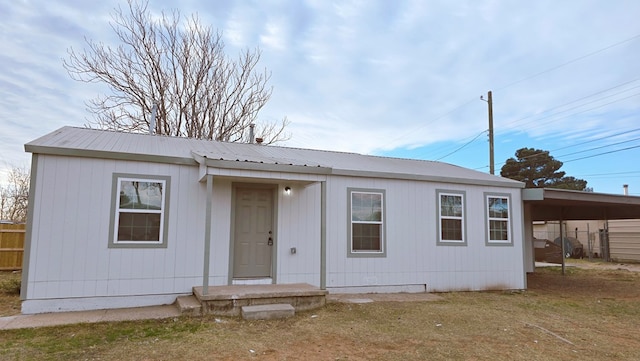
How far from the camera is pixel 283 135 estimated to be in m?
18.1

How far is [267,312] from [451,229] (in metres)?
4.91

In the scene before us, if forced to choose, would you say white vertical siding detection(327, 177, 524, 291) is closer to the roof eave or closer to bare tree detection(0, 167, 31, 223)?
the roof eave

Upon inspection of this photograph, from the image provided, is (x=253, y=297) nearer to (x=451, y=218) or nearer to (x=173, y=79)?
(x=451, y=218)

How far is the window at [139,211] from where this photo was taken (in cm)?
624

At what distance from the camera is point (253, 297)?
592 cm

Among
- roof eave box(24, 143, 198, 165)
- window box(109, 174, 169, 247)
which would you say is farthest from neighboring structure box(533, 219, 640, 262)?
window box(109, 174, 169, 247)

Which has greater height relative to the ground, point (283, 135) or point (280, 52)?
point (280, 52)

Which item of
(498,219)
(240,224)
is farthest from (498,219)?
(240,224)

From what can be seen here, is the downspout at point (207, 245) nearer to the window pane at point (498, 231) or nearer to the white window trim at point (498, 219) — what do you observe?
the white window trim at point (498, 219)

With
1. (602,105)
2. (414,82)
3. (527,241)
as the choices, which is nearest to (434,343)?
(527,241)

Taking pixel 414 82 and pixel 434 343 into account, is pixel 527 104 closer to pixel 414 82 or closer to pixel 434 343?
pixel 414 82

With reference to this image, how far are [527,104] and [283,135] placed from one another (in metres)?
11.6

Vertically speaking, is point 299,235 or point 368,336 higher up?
point 299,235

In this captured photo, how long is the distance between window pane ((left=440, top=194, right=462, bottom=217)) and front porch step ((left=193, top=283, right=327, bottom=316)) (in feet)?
12.3
